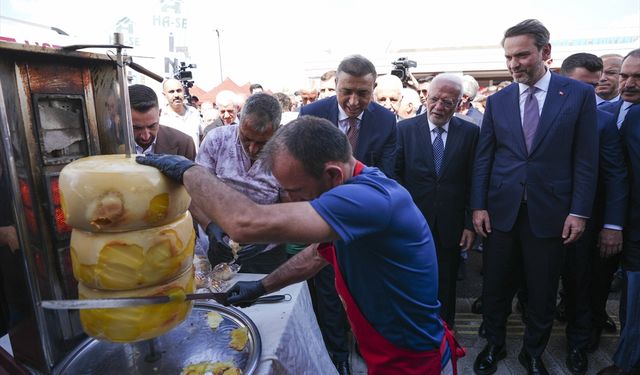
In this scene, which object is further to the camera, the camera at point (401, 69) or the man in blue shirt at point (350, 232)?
the camera at point (401, 69)

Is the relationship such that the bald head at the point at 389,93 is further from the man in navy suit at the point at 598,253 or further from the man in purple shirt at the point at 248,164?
the man in purple shirt at the point at 248,164

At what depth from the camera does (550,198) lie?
8.02ft

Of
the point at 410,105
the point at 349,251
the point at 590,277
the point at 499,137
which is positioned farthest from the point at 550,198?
the point at 410,105

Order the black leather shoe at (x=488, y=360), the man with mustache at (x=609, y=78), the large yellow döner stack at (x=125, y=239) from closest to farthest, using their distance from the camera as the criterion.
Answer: the large yellow döner stack at (x=125, y=239) → the black leather shoe at (x=488, y=360) → the man with mustache at (x=609, y=78)

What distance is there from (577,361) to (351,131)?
2242 millimetres

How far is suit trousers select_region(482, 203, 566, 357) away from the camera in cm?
252

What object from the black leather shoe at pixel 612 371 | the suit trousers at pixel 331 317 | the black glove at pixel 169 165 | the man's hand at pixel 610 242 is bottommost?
the black leather shoe at pixel 612 371

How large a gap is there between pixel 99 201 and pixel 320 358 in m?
1.27

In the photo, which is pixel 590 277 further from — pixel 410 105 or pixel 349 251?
pixel 410 105

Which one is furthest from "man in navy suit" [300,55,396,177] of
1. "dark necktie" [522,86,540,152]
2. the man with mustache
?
the man with mustache

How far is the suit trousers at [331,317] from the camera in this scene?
8.80ft

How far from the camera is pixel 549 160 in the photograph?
7.91ft

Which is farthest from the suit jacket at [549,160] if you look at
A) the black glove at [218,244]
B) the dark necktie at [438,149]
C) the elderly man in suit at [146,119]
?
the elderly man in suit at [146,119]

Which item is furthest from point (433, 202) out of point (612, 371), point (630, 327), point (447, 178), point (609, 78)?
point (609, 78)
